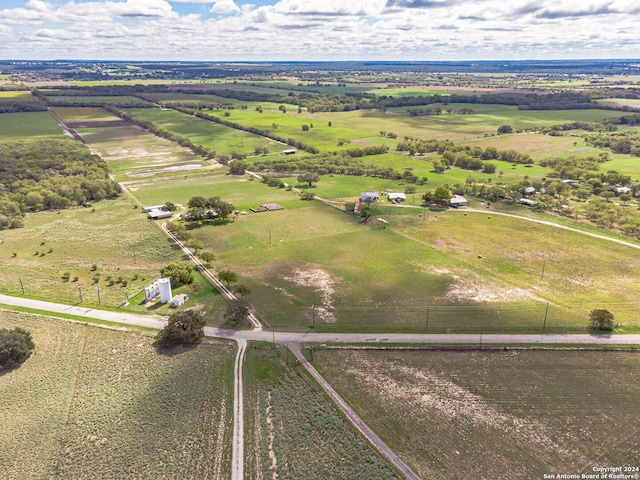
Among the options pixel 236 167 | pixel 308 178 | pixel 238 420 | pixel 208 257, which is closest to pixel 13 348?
pixel 238 420

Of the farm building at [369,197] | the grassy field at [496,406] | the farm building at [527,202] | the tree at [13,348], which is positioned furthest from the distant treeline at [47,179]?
the farm building at [527,202]

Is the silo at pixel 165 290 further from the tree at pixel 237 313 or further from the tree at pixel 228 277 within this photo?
the tree at pixel 237 313

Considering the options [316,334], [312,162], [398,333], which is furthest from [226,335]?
[312,162]

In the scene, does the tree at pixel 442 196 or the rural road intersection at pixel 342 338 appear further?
the tree at pixel 442 196

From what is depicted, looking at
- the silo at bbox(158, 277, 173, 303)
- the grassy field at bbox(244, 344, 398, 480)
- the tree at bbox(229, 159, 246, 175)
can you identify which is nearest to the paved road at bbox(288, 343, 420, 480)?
the grassy field at bbox(244, 344, 398, 480)

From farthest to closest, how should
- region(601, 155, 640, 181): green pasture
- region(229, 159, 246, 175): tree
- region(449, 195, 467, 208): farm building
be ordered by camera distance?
region(229, 159, 246, 175): tree, region(601, 155, 640, 181): green pasture, region(449, 195, 467, 208): farm building

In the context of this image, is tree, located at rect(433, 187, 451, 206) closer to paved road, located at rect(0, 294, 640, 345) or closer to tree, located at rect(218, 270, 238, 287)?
paved road, located at rect(0, 294, 640, 345)

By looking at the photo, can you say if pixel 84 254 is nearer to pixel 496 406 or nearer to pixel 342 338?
pixel 342 338
